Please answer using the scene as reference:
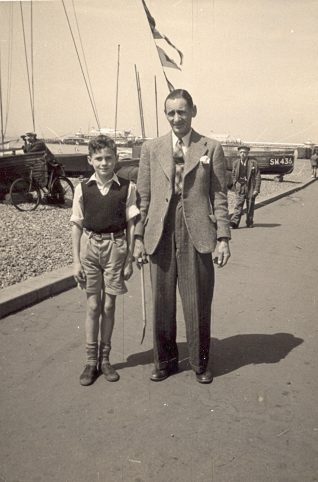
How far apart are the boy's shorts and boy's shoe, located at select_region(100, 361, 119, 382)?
0.55m

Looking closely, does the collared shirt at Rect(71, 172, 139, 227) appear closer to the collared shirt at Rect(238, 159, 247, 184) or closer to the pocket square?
the pocket square

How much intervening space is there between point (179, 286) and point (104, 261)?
556 millimetres

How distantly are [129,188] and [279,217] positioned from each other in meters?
9.93

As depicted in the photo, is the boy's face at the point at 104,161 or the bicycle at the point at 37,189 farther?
the bicycle at the point at 37,189

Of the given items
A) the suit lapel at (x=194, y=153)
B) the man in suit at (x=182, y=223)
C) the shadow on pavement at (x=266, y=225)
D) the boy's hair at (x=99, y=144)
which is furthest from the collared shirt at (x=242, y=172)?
the boy's hair at (x=99, y=144)

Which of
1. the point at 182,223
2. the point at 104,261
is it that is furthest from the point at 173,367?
the point at 182,223

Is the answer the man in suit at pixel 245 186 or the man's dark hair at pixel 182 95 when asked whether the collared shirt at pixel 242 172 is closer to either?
the man in suit at pixel 245 186

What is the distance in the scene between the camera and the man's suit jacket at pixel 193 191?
322 centimetres

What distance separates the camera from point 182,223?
328 centimetres

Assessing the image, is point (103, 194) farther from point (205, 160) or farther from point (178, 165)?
point (205, 160)

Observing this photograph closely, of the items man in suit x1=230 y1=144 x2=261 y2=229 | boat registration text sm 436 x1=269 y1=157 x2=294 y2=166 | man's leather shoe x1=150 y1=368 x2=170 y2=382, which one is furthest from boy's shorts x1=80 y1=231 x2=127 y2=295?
boat registration text sm 436 x1=269 y1=157 x2=294 y2=166

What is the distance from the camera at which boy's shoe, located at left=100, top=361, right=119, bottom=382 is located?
135 inches

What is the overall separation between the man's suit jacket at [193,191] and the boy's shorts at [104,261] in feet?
0.61

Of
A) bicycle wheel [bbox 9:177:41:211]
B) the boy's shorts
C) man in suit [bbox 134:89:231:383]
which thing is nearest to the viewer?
man in suit [bbox 134:89:231:383]
